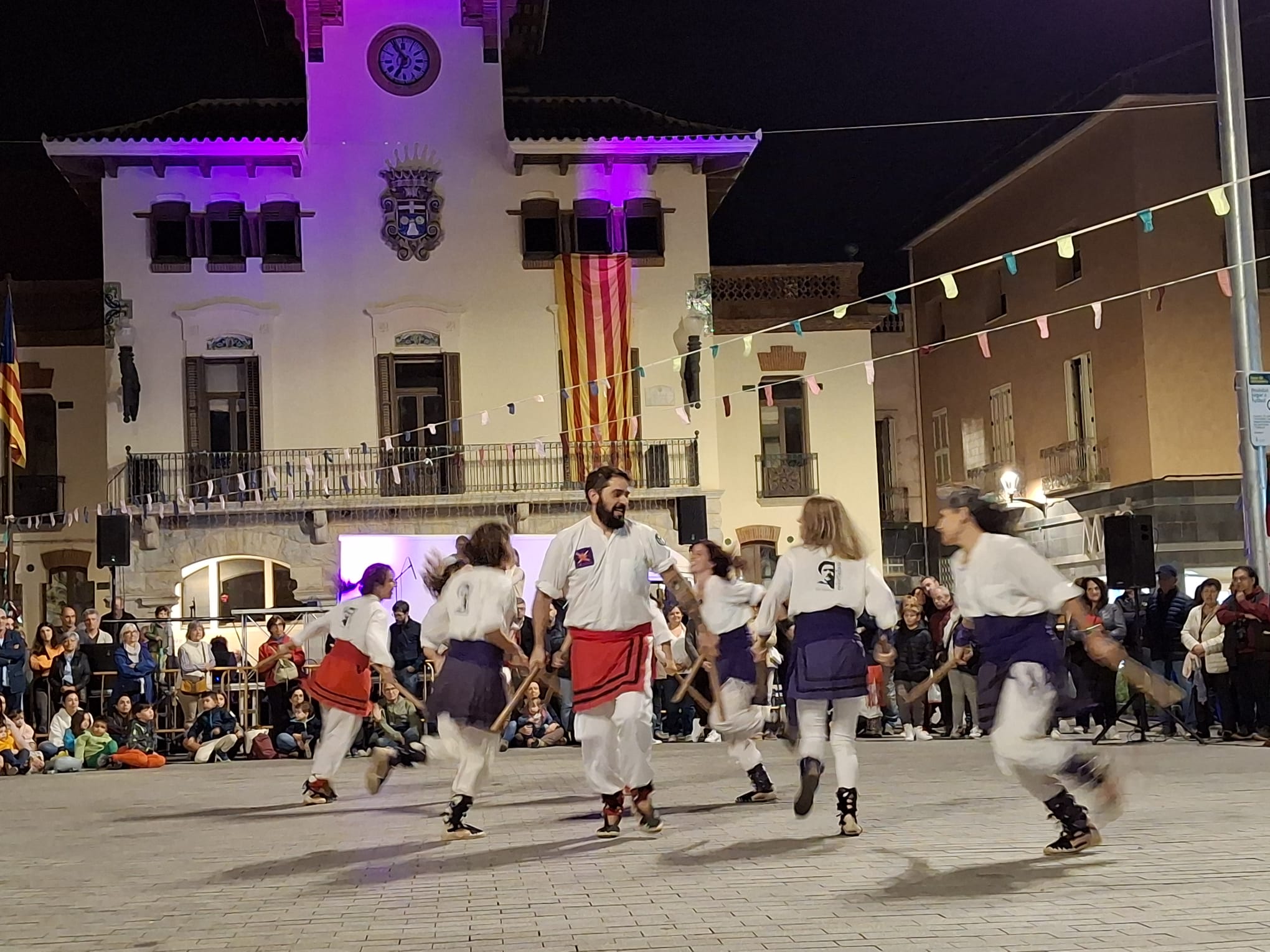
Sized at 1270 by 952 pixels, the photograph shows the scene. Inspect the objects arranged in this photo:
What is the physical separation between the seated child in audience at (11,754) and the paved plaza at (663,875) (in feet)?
16.9

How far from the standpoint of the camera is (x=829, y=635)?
27.3 ft

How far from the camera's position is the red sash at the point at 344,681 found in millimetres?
10898

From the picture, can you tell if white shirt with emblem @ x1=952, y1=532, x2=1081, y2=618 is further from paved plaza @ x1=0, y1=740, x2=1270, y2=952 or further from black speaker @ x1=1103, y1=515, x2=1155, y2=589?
black speaker @ x1=1103, y1=515, x2=1155, y2=589

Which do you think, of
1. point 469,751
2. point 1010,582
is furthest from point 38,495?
point 1010,582

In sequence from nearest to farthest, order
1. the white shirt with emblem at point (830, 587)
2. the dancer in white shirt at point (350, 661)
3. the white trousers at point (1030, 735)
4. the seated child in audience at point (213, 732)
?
the white trousers at point (1030, 735)
the white shirt with emblem at point (830, 587)
the dancer in white shirt at point (350, 661)
the seated child in audience at point (213, 732)

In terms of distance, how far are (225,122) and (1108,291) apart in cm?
1584

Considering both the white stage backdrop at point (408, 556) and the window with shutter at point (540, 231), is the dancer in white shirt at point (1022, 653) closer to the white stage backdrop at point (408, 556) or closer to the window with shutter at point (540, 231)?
the white stage backdrop at point (408, 556)

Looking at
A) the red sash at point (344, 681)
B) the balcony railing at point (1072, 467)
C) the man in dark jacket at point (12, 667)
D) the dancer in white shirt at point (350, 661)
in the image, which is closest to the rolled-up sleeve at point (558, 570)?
the dancer in white shirt at point (350, 661)

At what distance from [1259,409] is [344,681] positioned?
349 inches

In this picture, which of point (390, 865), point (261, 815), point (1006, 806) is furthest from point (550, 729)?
point (390, 865)

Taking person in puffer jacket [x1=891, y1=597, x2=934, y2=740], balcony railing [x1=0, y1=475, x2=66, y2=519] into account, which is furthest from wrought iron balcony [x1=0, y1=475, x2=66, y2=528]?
person in puffer jacket [x1=891, y1=597, x2=934, y2=740]

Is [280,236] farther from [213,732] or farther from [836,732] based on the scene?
[836,732]

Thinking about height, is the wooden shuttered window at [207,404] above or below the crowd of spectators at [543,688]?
above

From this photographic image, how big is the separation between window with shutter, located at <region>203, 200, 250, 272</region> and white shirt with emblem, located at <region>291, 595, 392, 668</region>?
16372 mm
